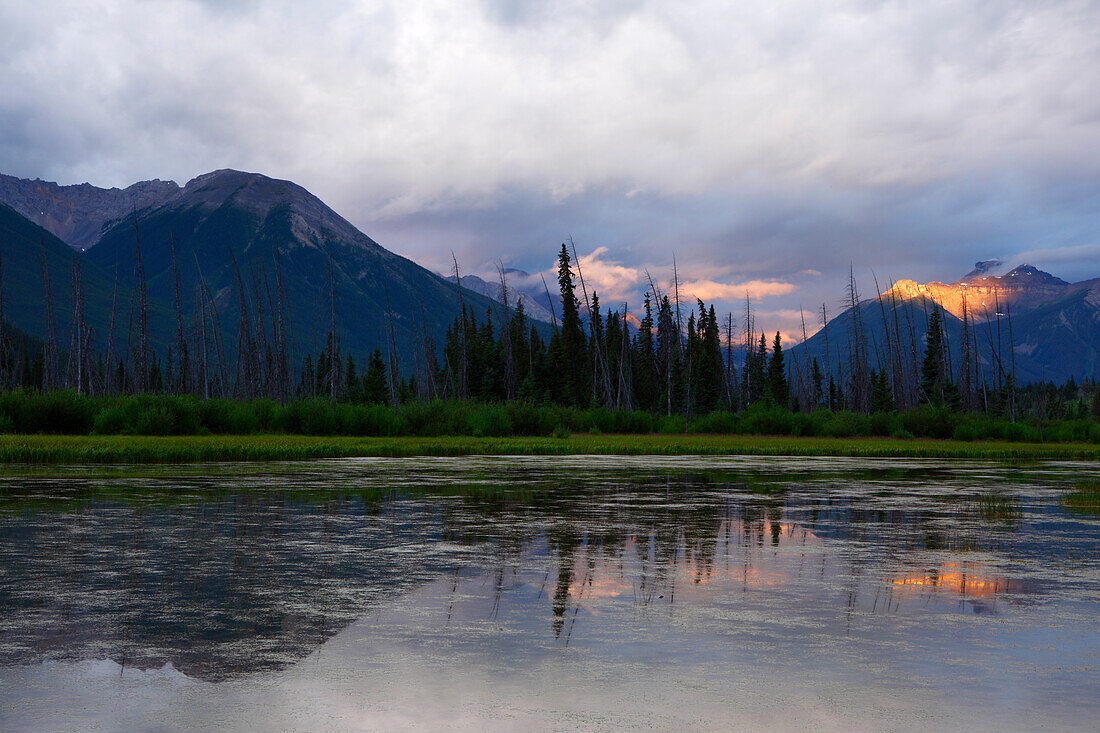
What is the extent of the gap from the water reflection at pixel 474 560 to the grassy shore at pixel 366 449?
8.00 meters

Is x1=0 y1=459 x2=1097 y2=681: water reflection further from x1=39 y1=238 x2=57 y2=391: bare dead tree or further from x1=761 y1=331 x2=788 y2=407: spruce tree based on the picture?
x1=761 y1=331 x2=788 y2=407: spruce tree

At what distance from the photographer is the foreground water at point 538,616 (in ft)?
18.1

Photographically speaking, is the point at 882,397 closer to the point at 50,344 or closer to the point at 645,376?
the point at 645,376

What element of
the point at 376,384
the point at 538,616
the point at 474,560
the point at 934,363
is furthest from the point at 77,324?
the point at 934,363

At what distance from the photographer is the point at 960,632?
7520mm

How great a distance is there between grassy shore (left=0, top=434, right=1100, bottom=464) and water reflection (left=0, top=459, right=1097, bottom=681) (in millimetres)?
7996

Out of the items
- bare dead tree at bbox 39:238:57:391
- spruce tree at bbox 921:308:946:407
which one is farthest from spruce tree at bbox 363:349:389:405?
spruce tree at bbox 921:308:946:407

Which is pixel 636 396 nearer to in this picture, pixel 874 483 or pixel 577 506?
pixel 874 483

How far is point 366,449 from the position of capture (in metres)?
34.2

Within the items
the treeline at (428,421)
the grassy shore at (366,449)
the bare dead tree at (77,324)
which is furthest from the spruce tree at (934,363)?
the bare dead tree at (77,324)

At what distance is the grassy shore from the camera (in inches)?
1107

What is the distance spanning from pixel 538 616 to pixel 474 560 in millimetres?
3005

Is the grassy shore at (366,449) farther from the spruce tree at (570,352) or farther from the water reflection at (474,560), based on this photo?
the spruce tree at (570,352)

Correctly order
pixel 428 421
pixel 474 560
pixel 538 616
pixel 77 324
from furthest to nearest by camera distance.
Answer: pixel 77 324, pixel 428 421, pixel 474 560, pixel 538 616
